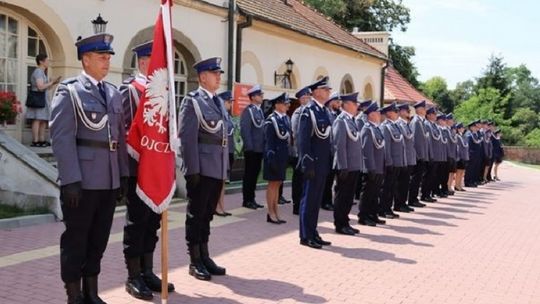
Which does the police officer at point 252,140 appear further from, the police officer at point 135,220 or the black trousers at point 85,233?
the black trousers at point 85,233

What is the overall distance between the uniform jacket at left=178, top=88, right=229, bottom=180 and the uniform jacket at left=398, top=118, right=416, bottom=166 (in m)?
5.92

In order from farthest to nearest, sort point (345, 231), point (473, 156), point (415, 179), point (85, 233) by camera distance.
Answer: point (473, 156), point (415, 179), point (345, 231), point (85, 233)

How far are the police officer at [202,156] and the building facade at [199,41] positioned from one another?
610 centimetres

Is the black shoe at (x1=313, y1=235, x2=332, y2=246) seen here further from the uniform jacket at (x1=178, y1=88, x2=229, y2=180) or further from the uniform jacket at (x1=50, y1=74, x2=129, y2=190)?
the uniform jacket at (x1=50, y1=74, x2=129, y2=190)

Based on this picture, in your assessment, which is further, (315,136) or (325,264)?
(315,136)

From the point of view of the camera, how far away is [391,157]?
35.5ft

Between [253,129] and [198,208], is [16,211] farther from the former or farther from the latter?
[253,129]

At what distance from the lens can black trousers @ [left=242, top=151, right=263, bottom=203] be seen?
11023 mm

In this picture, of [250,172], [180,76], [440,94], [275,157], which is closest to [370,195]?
[275,157]

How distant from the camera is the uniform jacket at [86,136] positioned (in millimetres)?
4473

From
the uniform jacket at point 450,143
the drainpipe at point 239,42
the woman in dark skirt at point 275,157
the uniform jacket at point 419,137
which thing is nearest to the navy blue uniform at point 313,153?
the woman in dark skirt at point 275,157

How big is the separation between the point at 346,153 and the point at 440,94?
80643 mm

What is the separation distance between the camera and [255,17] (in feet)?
57.0

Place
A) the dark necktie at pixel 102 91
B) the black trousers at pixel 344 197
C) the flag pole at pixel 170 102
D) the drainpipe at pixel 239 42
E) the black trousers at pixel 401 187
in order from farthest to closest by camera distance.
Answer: the drainpipe at pixel 239 42 < the black trousers at pixel 401 187 < the black trousers at pixel 344 197 < the flag pole at pixel 170 102 < the dark necktie at pixel 102 91
